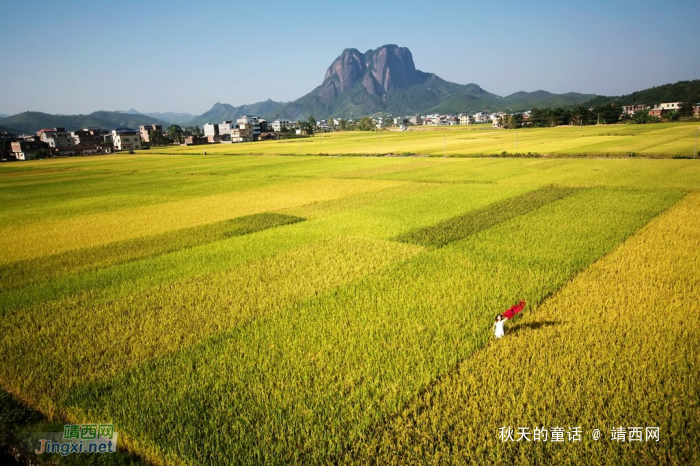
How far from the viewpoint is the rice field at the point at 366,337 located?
459cm

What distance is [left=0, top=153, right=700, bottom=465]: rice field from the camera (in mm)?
4586

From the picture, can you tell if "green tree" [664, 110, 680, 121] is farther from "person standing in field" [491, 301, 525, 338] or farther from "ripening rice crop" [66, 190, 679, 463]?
"person standing in field" [491, 301, 525, 338]

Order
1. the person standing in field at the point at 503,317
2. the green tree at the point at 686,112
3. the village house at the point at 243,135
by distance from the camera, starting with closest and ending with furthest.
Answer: the person standing in field at the point at 503,317 → the green tree at the point at 686,112 → the village house at the point at 243,135

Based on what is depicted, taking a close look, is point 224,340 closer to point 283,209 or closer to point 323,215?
point 323,215

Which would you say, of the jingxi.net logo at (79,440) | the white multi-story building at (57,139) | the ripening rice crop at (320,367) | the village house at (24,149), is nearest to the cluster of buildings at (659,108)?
the ripening rice crop at (320,367)

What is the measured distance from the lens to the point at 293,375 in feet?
18.9

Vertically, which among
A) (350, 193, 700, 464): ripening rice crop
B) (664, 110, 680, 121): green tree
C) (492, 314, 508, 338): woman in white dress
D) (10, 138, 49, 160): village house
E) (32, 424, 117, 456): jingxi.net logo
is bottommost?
(32, 424, 117, 456): jingxi.net logo

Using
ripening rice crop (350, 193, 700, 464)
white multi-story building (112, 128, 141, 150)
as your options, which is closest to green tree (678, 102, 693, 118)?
ripening rice crop (350, 193, 700, 464)

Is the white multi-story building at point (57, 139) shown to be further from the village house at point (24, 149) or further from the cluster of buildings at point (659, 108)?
the cluster of buildings at point (659, 108)

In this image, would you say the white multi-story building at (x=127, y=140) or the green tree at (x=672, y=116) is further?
the white multi-story building at (x=127, y=140)

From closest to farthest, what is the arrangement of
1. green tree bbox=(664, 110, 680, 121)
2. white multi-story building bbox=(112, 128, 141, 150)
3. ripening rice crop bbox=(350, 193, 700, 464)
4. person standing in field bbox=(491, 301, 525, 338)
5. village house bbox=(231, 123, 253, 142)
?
ripening rice crop bbox=(350, 193, 700, 464) → person standing in field bbox=(491, 301, 525, 338) → green tree bbox=(664, 110, 680, 121) → white multi-story building bbox=(112, 128, 141, 150) → village house bbox=(231, 123, 253, 142)

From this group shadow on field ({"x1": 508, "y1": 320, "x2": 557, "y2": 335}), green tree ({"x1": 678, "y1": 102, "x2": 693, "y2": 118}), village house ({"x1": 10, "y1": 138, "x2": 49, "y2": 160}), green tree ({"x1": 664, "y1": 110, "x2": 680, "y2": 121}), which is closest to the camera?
shadow on field ({"x1": 508, "y1": 320, "x2": 557, "y2": 335})

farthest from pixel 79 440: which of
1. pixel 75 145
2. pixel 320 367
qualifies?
pixel 75 145

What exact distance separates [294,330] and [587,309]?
5.26 metres
